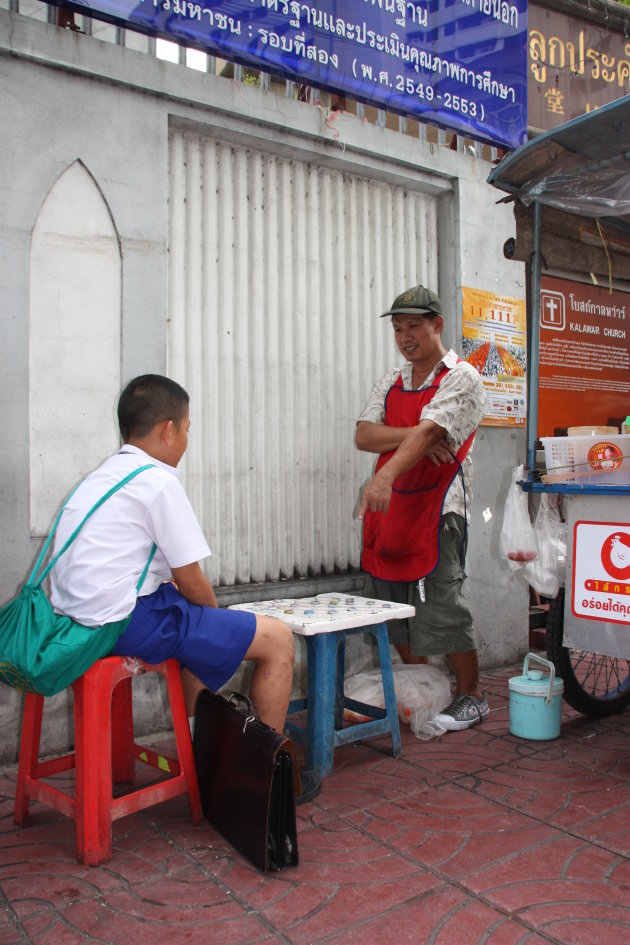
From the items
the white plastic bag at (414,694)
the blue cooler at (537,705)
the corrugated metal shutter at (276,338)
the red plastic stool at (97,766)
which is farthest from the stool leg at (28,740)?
the blue cooler at (537,705)

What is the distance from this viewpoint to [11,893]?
235 cm

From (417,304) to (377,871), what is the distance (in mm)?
2489

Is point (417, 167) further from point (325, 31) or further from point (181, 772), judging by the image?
point (181, 772)

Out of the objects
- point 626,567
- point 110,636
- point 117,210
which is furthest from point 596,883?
point 117,210

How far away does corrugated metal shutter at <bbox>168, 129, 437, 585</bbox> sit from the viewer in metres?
4.05

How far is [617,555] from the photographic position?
10.8ft

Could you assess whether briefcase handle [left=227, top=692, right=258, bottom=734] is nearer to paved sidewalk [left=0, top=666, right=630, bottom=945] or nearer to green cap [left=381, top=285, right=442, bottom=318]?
paved sidewalk [left=0, top=666, right=630, bottom=945]

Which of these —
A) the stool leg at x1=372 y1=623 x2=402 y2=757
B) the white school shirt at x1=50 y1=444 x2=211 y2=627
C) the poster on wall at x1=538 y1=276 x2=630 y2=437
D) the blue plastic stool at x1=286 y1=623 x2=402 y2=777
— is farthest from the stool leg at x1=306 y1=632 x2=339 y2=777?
the poster on wall at x1=538 y1=276 x2=630 y2=437

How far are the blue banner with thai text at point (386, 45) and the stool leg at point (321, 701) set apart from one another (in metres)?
2.92

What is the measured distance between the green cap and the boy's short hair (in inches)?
→ 55.9

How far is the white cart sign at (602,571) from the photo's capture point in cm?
325

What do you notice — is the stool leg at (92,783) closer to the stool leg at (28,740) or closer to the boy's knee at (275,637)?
the stool leg at (28,740)

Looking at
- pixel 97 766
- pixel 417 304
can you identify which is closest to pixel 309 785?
pixel 97 766

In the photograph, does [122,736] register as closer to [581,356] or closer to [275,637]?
[275,637]
